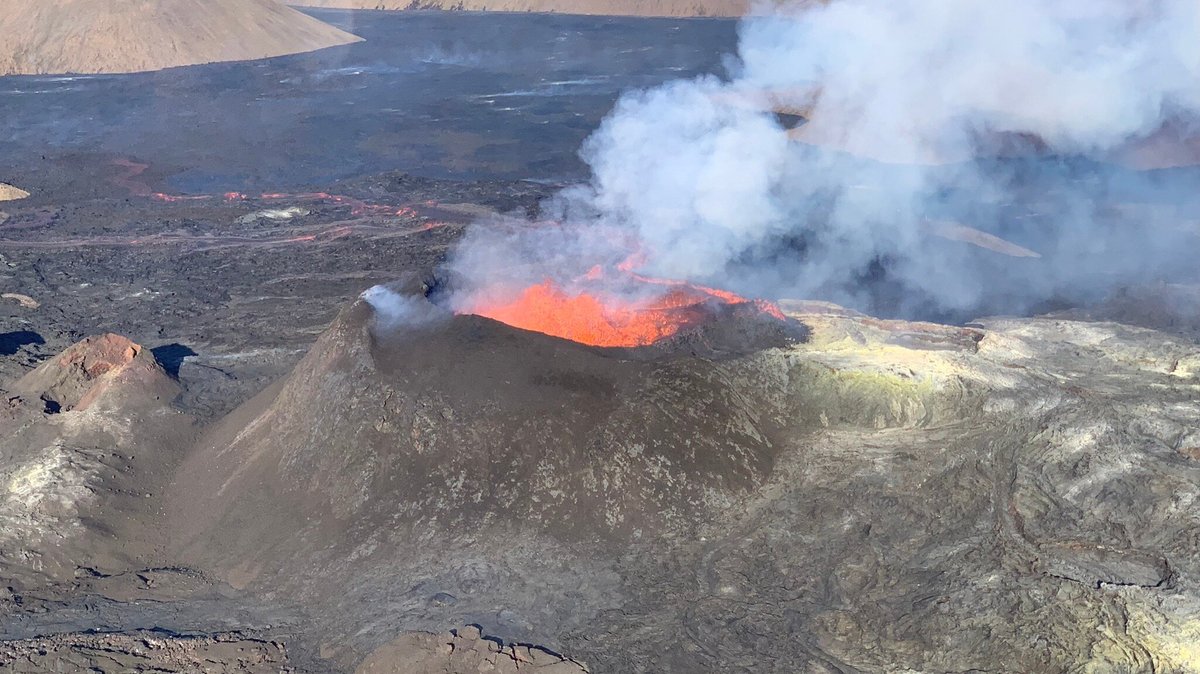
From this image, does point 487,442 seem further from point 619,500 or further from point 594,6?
point 594,6

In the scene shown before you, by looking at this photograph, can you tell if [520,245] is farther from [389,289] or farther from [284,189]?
[284,189]

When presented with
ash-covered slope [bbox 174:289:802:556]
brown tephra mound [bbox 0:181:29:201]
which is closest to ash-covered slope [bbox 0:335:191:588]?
ash-covered slope [bbox 174:289:802:556]

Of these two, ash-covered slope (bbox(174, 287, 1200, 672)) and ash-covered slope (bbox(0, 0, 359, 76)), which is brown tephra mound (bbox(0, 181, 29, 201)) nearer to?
ash-covered slope (bbox(174, 287, 1200, 672))

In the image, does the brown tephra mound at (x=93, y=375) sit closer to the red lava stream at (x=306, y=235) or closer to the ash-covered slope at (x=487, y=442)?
the ash-covered slope at (x=487, y=442)

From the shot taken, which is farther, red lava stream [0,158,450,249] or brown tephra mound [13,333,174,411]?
red lava stream [0,158,450,249]

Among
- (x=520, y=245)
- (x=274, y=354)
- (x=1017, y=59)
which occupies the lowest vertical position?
(x=274, y=354)

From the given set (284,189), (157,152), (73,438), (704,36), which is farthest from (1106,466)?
(704,36)

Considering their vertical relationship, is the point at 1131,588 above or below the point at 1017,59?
below
